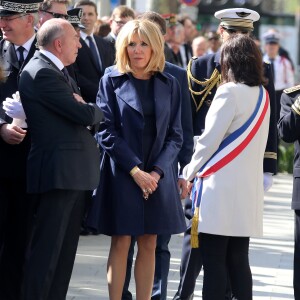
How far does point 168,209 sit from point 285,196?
8978 mm

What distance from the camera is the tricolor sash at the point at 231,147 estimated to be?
22.3ft

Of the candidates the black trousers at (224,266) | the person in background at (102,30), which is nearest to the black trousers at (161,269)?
the black trousers at (224,266)

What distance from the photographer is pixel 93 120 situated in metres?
6.81

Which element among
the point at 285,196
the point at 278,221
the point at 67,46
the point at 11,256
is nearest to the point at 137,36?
→ the point at 67,46

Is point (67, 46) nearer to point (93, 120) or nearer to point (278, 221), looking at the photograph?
point (93, 120)

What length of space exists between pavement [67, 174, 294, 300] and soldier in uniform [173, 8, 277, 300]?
2.30 feet

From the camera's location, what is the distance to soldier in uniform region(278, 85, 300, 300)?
7324 millimetres

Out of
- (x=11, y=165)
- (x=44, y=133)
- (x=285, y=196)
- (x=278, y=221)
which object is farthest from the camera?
(x=285, y=196)

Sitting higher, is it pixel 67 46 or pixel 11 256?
pixel 67 46

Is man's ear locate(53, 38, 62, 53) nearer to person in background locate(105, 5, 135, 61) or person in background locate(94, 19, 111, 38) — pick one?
person in background locate(105, 5, 135, 61)

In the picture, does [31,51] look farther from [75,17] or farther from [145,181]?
[75,17]

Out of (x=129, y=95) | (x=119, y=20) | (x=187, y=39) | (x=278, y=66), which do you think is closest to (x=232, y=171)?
(x=129, y=95)

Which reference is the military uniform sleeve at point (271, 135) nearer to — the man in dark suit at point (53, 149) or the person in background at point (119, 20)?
the man in dark suit at point (53, 149)

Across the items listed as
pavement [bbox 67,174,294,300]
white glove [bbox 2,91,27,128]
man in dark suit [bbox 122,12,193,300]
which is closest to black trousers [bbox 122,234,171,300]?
man in dark suit [bbox 122,12,193,300]
